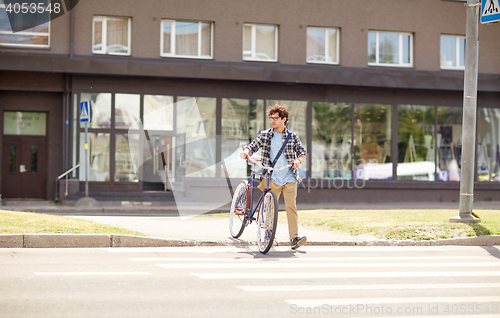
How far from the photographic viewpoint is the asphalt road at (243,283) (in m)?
5.20

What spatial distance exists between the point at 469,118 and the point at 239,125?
35.7 feet

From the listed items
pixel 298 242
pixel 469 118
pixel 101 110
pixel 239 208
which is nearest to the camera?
pixel 298 242

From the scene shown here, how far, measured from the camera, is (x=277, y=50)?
22391 millimetres

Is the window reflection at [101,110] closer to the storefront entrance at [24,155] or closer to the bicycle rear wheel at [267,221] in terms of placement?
the storefront entrance at [24,155]

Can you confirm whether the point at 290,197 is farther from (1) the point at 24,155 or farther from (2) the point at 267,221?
(1) the point at 24,155

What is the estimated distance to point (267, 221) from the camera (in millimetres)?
8562

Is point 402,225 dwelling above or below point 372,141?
below

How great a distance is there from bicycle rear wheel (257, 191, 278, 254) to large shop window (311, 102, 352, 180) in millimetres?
13998

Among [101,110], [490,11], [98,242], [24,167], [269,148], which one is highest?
[490,11]

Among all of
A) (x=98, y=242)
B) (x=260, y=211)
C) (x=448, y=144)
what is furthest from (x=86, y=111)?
(x=448, y=144)

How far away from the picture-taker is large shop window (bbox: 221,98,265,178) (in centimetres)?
2201

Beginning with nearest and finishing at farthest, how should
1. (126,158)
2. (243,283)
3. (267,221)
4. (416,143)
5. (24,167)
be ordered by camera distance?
1. (243,283)
2. (267,221)
3. (126,158)
4. (24,167)
5. (416,143)

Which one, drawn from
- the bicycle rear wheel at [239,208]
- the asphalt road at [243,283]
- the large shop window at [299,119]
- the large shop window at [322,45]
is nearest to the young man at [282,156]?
the bicycle rear wheel at [239,208]

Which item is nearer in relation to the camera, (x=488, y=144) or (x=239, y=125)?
(x=239, y=125)
